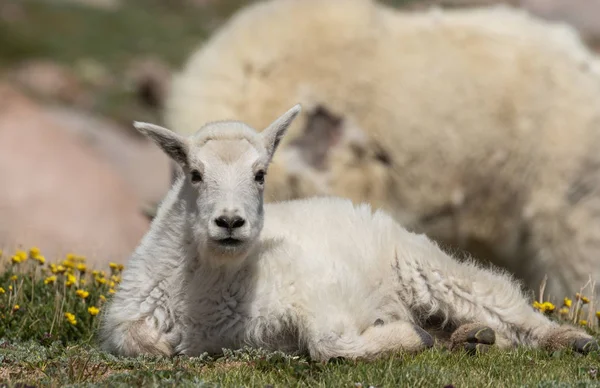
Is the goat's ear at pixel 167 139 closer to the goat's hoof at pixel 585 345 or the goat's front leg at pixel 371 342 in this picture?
the goat's front leg at pixel 371 342

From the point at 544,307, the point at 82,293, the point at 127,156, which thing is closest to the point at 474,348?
the point at 544,307

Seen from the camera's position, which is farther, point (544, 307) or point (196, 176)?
point (544, 307)

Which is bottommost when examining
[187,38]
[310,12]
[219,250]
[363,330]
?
[363,330]

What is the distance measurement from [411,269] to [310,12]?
4601mm

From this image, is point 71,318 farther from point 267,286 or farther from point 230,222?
point 230,222

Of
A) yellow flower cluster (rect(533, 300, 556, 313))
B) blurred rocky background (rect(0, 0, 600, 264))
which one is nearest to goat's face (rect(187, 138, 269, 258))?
yellow flower cluster (rect(533, 300, 556, 313))

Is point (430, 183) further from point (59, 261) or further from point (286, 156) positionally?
point (59, 261)

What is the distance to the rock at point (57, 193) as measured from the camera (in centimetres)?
1233

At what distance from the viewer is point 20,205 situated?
13172mm

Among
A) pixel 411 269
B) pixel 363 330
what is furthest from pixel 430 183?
pixel 363 330

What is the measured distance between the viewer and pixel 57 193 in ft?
44.4

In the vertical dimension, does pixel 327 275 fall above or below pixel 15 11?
below

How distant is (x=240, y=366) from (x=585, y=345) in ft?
7.39

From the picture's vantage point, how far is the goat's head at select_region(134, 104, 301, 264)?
602cm
